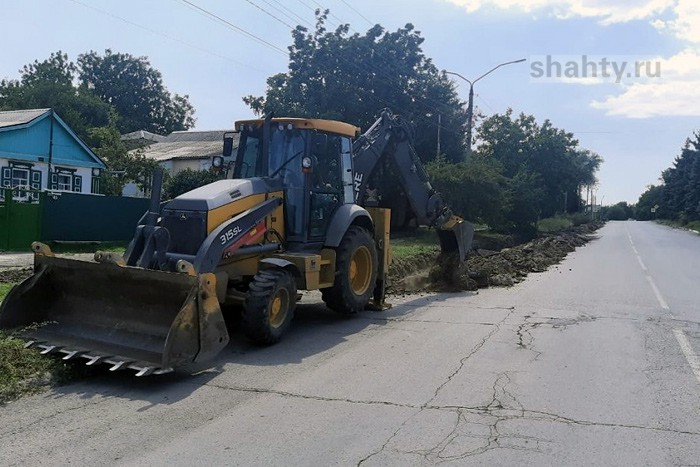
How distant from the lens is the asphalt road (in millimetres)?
4688

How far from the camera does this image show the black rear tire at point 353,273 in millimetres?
9641

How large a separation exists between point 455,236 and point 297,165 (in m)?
5.78

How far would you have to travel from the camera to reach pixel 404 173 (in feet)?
42.8

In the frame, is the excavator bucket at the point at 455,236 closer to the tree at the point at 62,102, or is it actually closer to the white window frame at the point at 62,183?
the white window frame at the point at 62,183

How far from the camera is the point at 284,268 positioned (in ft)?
27.7

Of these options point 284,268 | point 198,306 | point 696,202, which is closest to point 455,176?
point 284,268

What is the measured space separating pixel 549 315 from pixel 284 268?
16.1ft

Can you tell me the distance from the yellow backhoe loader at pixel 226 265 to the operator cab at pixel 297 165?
0.02 metres

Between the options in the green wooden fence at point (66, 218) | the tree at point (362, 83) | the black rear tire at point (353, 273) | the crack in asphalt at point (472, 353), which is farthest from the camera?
the tree at point (362, 83)

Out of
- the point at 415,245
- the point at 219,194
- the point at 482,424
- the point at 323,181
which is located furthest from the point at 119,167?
the point at 482,424

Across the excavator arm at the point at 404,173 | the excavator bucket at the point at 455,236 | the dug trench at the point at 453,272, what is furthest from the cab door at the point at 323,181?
the excavator bucket at the point at 455,236

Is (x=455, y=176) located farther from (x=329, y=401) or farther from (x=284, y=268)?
(x=329, y=401)

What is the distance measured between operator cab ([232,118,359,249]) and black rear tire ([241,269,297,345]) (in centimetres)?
117

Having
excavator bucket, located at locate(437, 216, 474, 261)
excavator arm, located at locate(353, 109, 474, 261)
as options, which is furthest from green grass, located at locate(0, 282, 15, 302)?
excavator bucket, located at locate(437, 216, 474, 261)
